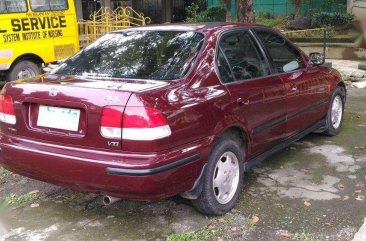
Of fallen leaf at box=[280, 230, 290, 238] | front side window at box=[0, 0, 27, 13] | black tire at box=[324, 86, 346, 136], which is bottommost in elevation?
fallen leaf at box=[280, 230, 290, 238]

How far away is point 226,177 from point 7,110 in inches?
70.0

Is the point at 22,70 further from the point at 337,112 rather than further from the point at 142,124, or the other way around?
the point at 142,124

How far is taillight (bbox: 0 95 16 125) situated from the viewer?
3475 mm

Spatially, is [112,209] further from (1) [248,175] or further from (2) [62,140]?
→ (1) [248,175]

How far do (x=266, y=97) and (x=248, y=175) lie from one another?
2.89 feet

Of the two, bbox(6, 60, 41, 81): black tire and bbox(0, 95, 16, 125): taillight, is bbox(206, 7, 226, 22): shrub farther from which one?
bbox(0, 95, 16, 125): taillight

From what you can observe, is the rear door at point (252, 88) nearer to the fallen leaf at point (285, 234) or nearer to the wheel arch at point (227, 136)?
the wheel arch at point (227, 136)

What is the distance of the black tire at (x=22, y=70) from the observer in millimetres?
9258

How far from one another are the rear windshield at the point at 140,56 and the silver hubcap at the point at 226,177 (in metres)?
0.79

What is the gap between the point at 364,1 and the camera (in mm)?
13742

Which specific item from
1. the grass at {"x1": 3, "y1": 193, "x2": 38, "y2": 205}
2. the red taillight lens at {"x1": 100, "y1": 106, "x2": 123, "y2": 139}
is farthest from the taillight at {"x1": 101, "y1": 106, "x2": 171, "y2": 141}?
the grass at {"x1": 3, "y1": 193, "x2": 38, "y2": 205}

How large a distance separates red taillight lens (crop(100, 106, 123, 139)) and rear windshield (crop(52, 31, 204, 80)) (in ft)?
1.83

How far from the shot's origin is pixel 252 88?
3889 mm

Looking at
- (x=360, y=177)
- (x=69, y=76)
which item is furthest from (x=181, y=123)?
(x=360, y=177)
